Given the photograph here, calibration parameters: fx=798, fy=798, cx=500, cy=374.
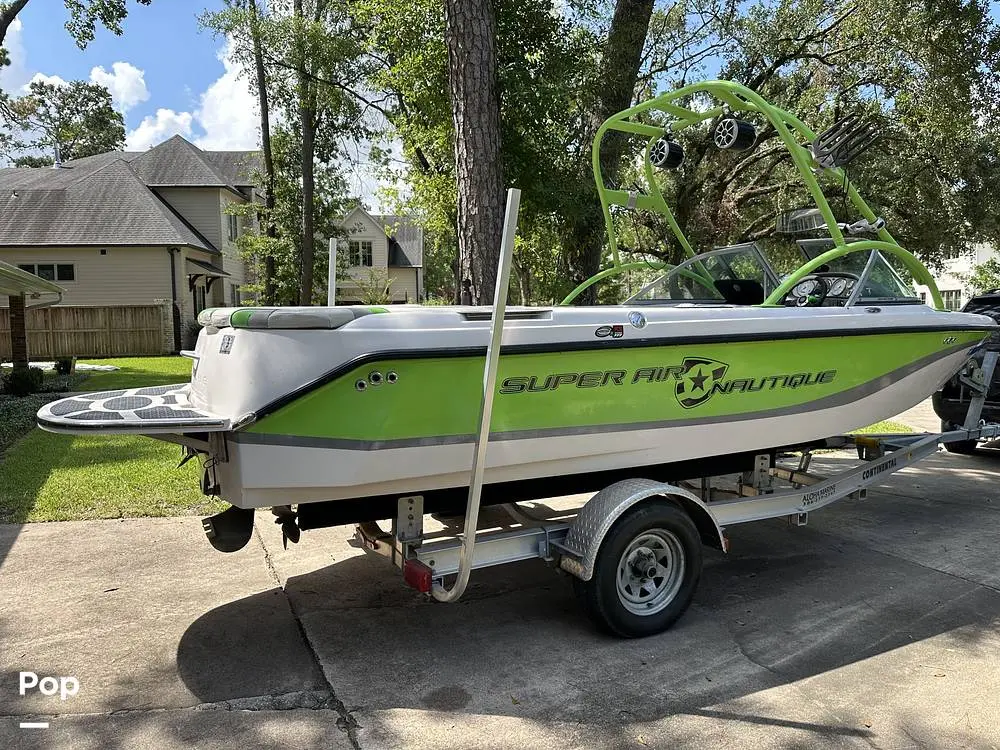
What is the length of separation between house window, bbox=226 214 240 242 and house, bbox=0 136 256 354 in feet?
0.47

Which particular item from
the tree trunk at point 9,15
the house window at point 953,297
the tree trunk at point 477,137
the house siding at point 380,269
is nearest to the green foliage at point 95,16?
the tree trunk at point 9,15

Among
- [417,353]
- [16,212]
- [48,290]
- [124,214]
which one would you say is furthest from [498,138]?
[16,212]

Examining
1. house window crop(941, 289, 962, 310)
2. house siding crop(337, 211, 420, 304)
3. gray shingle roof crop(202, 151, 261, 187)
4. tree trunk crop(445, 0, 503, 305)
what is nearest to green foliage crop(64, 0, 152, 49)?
tree trunk crop(445, 0, 503, 305)

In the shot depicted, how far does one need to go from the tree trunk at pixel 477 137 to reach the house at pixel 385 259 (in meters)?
34.2

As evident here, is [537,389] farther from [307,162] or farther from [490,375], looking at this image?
[307,162]

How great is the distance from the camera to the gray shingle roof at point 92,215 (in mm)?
26156

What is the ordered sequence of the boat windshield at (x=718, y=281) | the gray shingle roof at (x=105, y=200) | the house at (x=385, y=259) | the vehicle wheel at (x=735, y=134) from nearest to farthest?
the vehicle wheel at (x=735, y=134), the boat windshield at (x=718, y=281), the gray shingle roof at (x=105, y=200), the house at (x=385, y=259)

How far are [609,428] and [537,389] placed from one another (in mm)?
540

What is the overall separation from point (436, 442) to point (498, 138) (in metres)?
4.62

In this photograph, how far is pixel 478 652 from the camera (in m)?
4.14

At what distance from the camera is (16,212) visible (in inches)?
1072

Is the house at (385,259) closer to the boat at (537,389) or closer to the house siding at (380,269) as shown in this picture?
the house siding at (380,269)

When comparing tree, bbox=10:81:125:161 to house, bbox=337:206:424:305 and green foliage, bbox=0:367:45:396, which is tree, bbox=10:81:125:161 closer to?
house, bbox=337:206:424:305

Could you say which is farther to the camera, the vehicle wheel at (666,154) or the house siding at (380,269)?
the house siding at (380,269)
